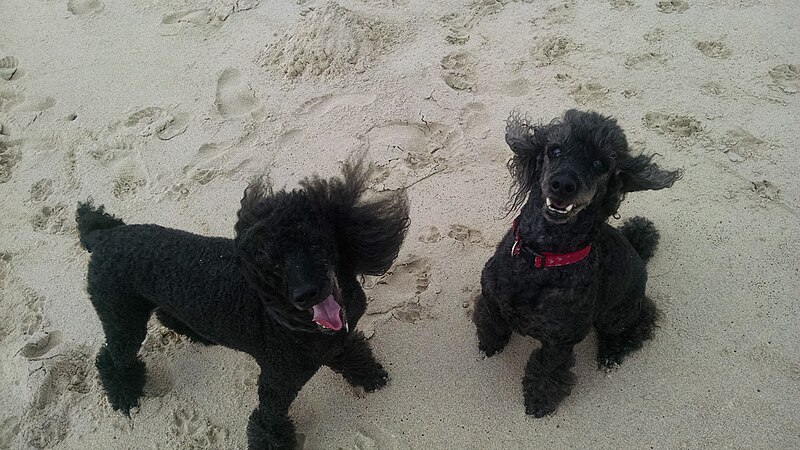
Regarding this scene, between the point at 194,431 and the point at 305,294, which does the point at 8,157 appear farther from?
the point at 305,294

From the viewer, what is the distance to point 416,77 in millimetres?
4195

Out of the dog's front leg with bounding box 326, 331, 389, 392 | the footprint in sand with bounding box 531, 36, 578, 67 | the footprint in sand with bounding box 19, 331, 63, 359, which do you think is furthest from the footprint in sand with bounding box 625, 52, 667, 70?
the footprint in sand with bounding box 19, 331, 63, 359

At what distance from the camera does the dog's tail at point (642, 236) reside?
9.91 ft

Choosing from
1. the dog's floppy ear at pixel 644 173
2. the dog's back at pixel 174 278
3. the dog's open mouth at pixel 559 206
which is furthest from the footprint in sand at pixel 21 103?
the dog's floppy ear at pixel 644 173

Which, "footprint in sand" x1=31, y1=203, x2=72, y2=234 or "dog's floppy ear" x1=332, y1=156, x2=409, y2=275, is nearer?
"dog's floppy ear" x1=332, y1=156, x2=409, y2=275

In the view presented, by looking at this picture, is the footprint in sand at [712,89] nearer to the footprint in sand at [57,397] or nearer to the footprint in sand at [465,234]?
the footprint in sand at [465,234]

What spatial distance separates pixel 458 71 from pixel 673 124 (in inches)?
66.2

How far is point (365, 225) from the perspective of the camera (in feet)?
7.18

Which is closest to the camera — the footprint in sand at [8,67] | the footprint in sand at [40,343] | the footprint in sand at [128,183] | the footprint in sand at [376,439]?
the footprint in sand at [376,439]

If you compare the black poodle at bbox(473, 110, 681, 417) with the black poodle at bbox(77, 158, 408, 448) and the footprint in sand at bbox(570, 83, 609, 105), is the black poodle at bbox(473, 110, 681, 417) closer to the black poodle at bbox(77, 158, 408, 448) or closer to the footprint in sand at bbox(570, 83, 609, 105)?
the black poodle at bbox(77, 158, 408, 448)

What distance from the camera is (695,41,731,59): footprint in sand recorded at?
407cm

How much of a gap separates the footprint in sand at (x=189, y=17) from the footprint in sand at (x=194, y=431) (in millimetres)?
3645

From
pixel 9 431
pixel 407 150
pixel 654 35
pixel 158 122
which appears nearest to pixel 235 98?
pixel 158 122

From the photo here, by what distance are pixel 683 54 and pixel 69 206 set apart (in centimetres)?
490
